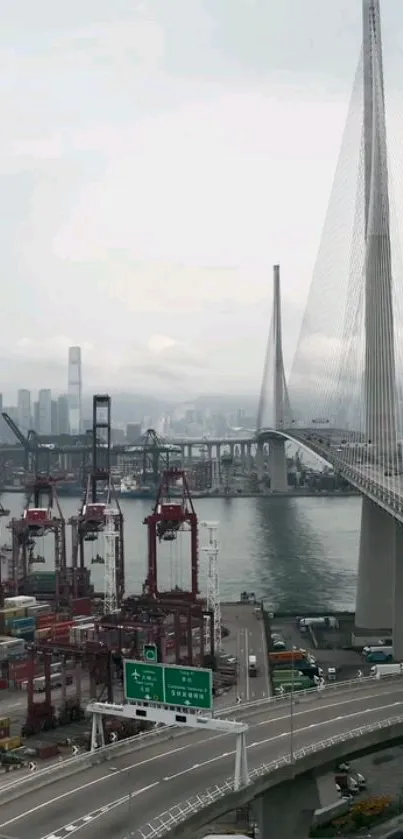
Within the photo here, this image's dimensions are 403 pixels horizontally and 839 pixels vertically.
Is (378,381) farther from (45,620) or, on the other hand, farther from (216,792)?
(216,792)

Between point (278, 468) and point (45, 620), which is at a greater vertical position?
point (278, 468)

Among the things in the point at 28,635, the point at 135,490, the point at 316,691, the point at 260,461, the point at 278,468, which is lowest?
the point at 28,635

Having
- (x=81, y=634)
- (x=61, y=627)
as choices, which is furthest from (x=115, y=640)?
(x=61, y=627)

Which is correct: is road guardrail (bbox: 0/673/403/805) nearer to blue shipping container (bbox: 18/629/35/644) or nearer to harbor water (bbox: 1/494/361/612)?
blue shipping container (bbox: 18/629/35/644)

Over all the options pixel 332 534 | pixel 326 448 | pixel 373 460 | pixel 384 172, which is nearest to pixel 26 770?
pixel 373 460

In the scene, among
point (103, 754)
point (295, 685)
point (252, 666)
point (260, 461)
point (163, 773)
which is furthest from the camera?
point (260, 461)

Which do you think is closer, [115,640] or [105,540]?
[115,640]

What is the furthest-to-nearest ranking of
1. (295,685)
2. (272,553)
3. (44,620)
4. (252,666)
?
(272,553) < (44,620) < (252,666) < (295,685)

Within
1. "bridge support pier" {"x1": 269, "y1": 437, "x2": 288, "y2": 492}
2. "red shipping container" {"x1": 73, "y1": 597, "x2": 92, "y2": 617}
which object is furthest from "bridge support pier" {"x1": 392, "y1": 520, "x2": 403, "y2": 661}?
"bridge support pier" {"x1": 269, "y1": 437, "x2": 288, "y2": 492}
